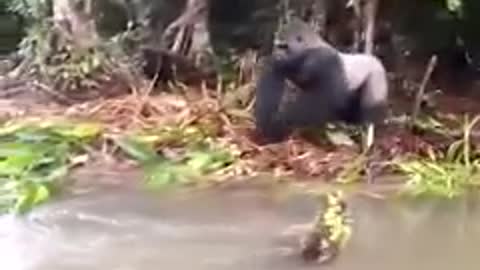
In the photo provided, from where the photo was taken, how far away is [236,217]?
14.6 ft

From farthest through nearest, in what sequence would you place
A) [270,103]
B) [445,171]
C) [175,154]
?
1. [270,103]
2. [175,154]
3. [445,171]

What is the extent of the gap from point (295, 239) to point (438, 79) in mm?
3620

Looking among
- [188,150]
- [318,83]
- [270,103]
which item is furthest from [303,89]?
[188,150]

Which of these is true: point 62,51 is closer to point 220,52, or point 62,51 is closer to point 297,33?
point 220,52

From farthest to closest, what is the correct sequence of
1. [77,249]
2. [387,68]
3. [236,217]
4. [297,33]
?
[387,68], [297,33], [236,217], [77,249]

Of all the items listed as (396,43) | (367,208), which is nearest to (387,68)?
(396,43)

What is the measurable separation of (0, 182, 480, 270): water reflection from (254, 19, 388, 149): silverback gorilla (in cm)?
77

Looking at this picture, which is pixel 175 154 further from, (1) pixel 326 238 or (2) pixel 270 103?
(1) pixel 326 238

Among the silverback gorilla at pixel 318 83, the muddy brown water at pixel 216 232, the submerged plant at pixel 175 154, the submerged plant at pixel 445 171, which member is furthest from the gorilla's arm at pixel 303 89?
the muddy brown water at pixel 216 232

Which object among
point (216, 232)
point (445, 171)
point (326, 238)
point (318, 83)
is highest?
point (318, 83)

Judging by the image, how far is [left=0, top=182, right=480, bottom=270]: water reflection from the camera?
381 cm

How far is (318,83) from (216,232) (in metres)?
1.51

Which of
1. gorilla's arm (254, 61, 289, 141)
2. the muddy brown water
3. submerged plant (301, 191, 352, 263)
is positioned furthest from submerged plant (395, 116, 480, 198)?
submerged plant (301, 191, 352, 263)

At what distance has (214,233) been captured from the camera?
13.8ft
